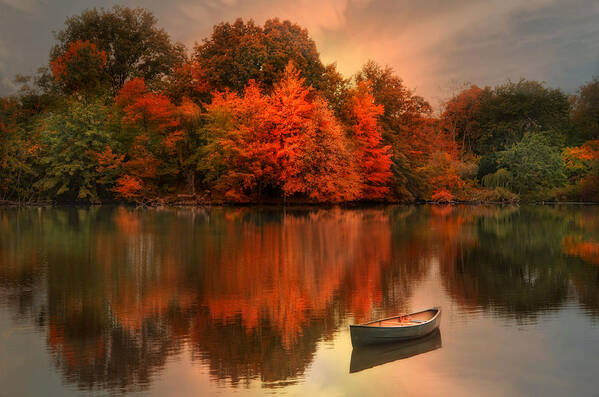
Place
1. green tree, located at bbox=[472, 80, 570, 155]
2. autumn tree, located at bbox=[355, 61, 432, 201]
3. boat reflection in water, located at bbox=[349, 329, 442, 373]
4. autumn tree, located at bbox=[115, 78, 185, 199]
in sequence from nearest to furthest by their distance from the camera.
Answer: boat reflection in water, located at bbox=[349, 329, 442, 373], autumn tree, located at bbox=[115, 78, 185, 199], autumn tree, located at bbox=[355, 61, 432, 201], green tree, located at bbox=[472, 80, 570, 155]

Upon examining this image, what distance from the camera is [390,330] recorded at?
1034 centimetres

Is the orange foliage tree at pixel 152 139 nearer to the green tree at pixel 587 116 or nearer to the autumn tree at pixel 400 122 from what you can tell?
the autumn tree at pixel 400 122

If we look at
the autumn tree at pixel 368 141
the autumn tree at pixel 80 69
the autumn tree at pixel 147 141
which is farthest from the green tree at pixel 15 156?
the autumn tree at pixel 368 141

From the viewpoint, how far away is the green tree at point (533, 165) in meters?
59.5

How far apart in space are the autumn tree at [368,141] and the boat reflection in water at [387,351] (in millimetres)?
39794

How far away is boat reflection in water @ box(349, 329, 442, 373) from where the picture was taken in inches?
384

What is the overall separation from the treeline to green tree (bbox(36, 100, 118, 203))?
12 centimetres

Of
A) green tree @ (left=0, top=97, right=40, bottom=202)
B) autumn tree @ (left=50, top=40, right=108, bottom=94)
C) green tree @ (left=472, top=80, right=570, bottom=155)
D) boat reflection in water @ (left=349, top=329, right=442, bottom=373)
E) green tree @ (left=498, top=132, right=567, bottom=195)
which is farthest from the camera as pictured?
green tree @ (left=472, top=80, right=570, bottom=155)

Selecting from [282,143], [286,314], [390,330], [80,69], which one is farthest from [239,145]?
[390,330]

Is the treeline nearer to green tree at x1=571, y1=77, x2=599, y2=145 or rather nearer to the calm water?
green tree at x1=571, y1=77, x2=599, y2=145

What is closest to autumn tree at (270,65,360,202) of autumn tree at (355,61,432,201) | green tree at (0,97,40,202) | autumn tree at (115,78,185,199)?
autumn tree at (115,78,185,199)

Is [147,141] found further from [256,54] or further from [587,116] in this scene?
[587,116]

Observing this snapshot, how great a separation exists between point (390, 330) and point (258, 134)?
38478 millimetres

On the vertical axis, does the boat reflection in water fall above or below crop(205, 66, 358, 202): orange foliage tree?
below
